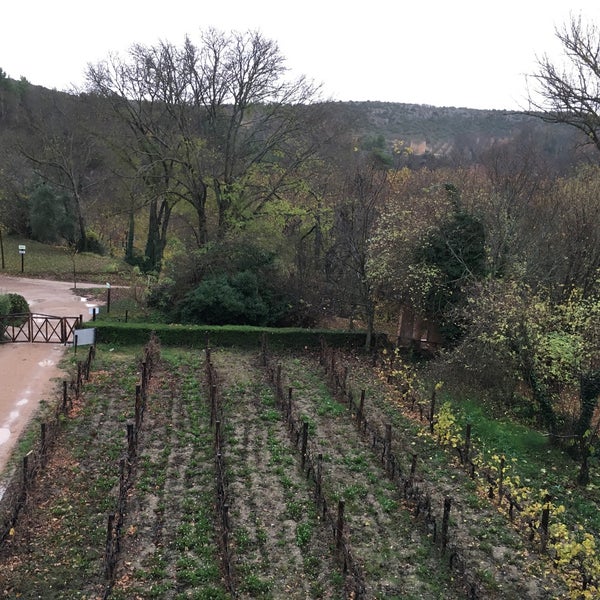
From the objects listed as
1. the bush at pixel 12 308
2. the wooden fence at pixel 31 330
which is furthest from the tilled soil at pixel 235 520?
the bush at pixel 12 308

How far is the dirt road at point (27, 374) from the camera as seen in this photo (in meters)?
12.5

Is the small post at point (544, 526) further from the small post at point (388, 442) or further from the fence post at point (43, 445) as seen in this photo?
the fence post at point (43, 445)

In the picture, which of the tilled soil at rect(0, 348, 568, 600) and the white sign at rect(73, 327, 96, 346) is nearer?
the tilled soil at rect(0, 348, 568, 600)

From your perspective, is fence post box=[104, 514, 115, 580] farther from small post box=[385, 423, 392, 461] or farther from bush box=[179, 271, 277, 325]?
bush box=[179, 271, 277, 325]

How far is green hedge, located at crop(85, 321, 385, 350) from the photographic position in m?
19.4

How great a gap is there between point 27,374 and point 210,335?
5983mm

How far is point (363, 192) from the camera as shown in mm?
20172

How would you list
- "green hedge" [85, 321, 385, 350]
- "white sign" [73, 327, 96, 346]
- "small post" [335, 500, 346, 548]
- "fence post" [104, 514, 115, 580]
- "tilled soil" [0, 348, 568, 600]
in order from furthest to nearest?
1. "green hedge" [85, 321, 385, 350]
2. "white sign" [73, 327, 96, 346]
3. "small post" [335, 500, 346, 548]
4. "tilled soil" [0, 348, 568, 600]
5. "fence post" [104, 514, 115, 580]

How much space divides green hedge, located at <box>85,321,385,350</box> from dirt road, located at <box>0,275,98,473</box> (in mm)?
1767

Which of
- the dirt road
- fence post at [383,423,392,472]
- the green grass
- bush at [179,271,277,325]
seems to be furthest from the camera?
the green grass

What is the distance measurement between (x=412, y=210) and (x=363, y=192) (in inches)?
106

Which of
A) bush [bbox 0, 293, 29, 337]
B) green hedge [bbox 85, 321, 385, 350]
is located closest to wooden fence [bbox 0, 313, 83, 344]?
bush [bbox 0, 293, 29, 337]

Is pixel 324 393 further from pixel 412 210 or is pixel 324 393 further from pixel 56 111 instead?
pixel 56 111

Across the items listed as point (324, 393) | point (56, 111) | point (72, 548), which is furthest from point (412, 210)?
point (56, 111)
